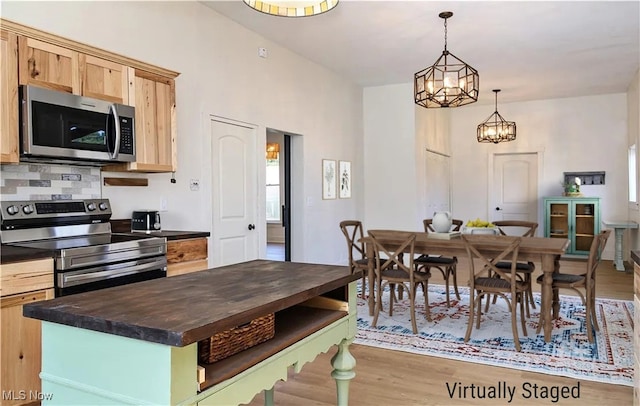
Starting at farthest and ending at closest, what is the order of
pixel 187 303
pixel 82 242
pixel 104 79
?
pixel 104 79, pixel 82 242, pixel 187 303

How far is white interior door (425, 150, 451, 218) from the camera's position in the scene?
812 centimetres

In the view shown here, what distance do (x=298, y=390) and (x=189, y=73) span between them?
2836 millimetres

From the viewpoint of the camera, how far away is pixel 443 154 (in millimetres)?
8914

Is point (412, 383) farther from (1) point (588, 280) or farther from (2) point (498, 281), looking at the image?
(1) point (588, 280)

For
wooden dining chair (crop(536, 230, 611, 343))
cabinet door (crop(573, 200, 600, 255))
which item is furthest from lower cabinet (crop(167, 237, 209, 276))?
cabinet door (crop(573, 200, 600, 255))

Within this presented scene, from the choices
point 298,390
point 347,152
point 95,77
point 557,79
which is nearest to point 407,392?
point 298,390

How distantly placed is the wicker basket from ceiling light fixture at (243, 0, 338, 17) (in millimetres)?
1537

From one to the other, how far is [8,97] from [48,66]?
319mm

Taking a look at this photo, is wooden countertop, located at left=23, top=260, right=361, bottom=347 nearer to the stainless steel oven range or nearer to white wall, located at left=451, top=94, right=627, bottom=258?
the stainless steel oven range

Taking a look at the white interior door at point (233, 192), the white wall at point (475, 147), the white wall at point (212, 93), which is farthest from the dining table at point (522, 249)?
the white wall at point (475, 147)

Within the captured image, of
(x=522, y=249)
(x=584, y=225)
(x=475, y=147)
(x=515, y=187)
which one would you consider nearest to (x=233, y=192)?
Answer: (x=522, y=249)

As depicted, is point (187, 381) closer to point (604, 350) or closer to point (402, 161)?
point (604, 350)

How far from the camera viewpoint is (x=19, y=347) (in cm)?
234

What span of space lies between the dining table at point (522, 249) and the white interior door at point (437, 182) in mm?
3698
